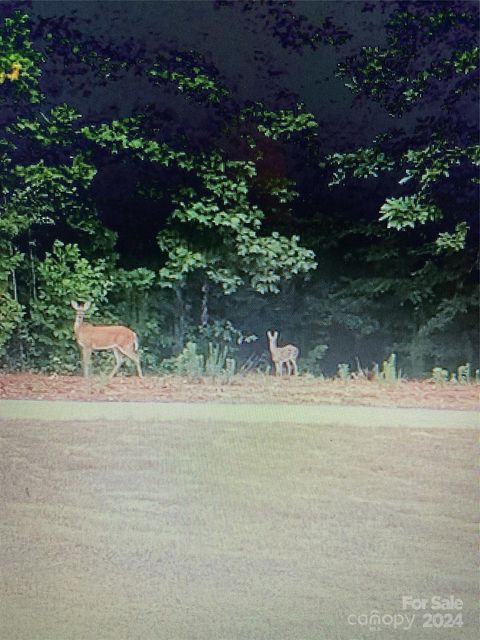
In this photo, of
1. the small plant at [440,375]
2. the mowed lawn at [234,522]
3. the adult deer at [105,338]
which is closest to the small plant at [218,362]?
the mowed lawn at [234,522]

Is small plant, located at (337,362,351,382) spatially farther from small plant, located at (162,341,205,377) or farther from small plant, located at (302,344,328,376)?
small plant, located at (162,341,205,377)

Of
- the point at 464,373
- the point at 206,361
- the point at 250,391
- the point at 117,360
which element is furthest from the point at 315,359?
the point at 117,360

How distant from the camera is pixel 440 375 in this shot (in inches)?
111

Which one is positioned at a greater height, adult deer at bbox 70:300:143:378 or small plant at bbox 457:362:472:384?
adult deer at bbox 70:300:143:378

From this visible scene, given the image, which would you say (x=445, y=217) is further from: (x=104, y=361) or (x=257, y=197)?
(x=104, y=361)

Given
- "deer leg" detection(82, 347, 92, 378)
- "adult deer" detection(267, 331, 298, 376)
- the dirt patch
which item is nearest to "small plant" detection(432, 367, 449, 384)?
the dirt patch

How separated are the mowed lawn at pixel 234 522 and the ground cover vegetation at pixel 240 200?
20 cm

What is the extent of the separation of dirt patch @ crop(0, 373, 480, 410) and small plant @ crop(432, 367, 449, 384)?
2cm

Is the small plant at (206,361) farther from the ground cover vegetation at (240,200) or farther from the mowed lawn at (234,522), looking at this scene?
the mowed lawn at (234,522)

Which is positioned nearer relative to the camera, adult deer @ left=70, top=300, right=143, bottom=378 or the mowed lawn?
the mowed lawn

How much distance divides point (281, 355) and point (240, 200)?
50cm

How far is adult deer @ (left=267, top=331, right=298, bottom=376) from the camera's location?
111 inches

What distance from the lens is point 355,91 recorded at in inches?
112

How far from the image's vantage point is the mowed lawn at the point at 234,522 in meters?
2.63
